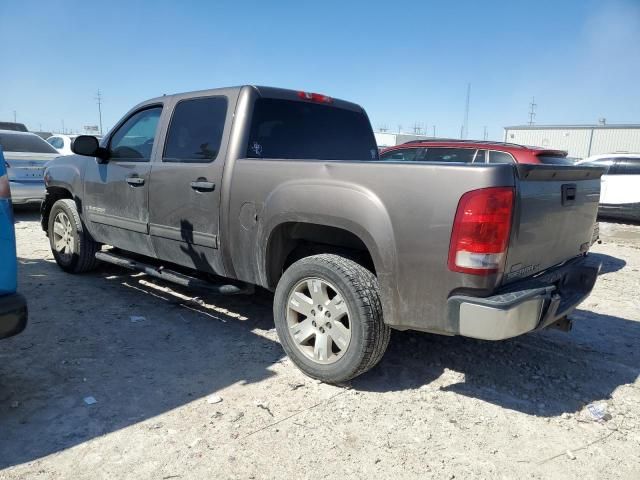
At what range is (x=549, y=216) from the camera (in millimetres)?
2951

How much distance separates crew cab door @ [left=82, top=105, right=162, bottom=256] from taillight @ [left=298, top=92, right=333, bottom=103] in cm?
135

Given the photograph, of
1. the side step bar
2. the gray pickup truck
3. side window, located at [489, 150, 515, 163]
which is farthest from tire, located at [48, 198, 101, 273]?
side window, located at [489, 150, 515, 163]

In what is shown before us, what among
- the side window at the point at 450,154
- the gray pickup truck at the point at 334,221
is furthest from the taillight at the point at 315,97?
the side window at the point at 450,154

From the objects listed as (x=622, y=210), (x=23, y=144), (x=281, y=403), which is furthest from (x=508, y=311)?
(x=622, y=210)

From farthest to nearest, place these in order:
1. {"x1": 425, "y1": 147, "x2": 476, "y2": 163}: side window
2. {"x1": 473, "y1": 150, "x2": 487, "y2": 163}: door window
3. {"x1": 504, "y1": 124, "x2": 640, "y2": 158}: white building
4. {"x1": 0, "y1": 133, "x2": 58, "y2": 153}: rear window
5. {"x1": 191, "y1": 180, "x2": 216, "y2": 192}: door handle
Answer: {"x1": 504, "y1": 124, "x2": 640, "y2": 158}: white building → {"x1": 0, "y1": 133, "x2": 58, "y2": 153}: rear window → {"x1": 425, "y1": 147, "x2": 476, "y2": 163}: side window → {"x1": 473, "y1": 150, "x2": 487, "y2": 163}: door window → {"x1": 191, "y1": 180, "x2": 216, "y2": 192}: door handle

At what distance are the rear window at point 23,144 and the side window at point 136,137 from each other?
609 cm

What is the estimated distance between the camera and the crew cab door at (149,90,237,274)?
3877 mm

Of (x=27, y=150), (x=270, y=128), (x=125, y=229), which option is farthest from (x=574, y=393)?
(x=27, y=150)

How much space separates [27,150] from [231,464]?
959 cm

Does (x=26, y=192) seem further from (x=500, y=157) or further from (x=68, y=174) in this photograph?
(x=500, y=157)

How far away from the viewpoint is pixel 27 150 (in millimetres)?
9883

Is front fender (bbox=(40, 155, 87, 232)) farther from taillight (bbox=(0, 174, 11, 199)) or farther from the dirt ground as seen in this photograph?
taillight (bbox=(0, 174, 11, 199))

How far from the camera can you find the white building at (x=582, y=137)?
3978 cm

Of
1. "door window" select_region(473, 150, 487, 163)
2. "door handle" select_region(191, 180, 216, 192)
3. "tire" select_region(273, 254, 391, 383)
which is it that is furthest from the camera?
"door window" select_region(473, 150, 487, 163)
